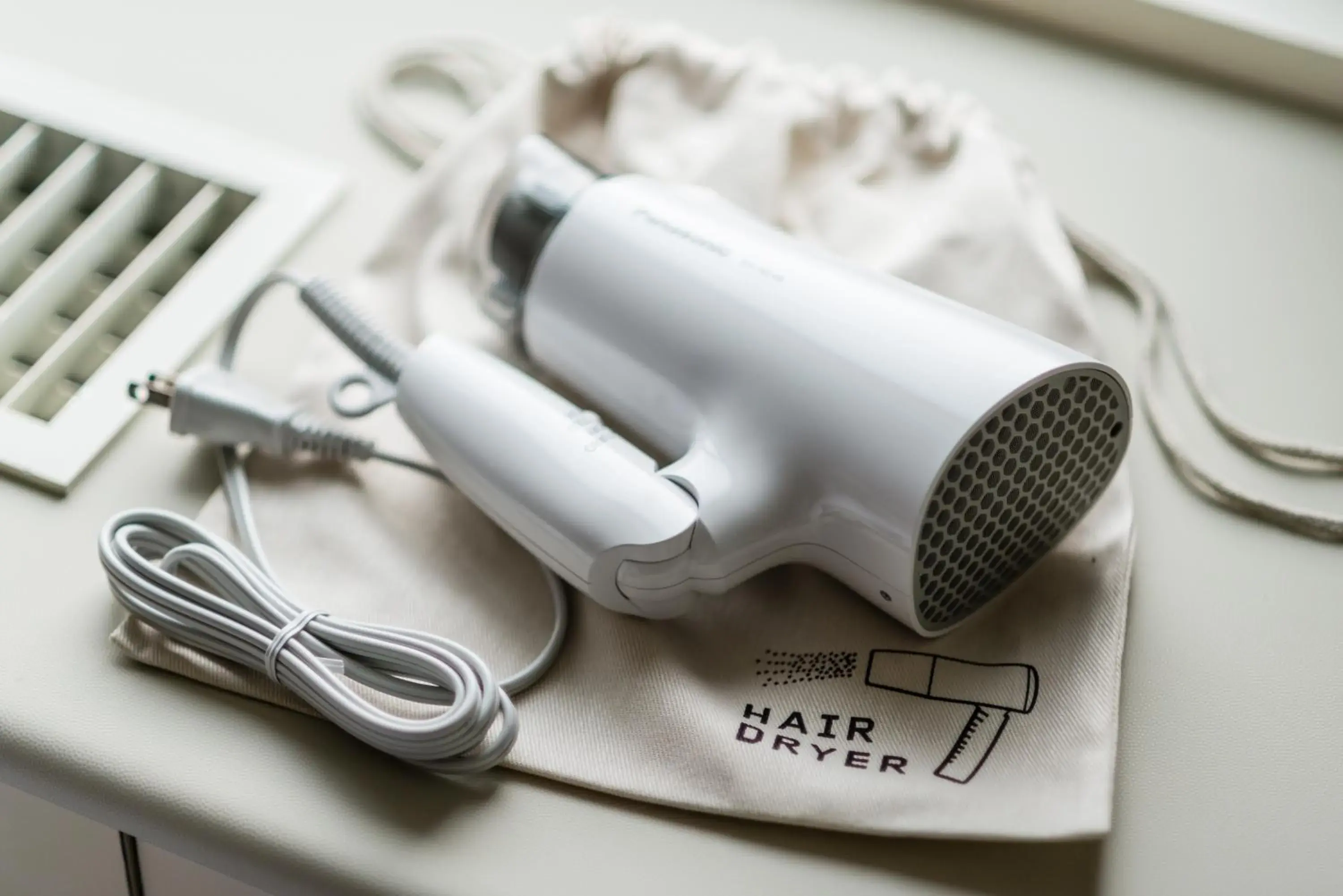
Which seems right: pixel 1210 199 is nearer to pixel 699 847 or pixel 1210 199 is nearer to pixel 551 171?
pixel 551 171

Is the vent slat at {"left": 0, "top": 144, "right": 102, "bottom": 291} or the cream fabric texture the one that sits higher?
the vent slat at {"left": 0, "top": 144, "right": 102, "bottom": 291}

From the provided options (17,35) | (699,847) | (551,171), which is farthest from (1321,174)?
(17,35)

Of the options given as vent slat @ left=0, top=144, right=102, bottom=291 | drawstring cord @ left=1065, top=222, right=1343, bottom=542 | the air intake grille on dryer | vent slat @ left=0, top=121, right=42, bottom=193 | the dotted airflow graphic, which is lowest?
drawstring cord @ left=1065, top=222, right=1343, bottom=542

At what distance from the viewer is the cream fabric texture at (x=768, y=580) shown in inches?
21.1

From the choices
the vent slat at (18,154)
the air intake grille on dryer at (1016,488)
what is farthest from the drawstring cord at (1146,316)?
the vent slat at (18,154)

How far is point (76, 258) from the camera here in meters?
0.72

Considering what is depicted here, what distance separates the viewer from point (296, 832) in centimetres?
52

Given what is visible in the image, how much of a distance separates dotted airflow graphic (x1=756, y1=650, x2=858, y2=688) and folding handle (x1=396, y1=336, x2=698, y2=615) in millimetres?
66

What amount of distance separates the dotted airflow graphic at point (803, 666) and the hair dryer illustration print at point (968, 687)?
12 millimetres

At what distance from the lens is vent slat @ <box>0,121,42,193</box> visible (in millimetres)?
770

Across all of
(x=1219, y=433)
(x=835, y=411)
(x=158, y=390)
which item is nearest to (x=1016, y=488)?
(x=835, y=411)

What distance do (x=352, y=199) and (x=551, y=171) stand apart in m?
0.18

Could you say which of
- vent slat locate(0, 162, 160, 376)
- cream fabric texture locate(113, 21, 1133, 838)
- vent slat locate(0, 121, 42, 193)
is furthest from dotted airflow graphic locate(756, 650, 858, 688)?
vent slat locate(0, 121, 42, 193)

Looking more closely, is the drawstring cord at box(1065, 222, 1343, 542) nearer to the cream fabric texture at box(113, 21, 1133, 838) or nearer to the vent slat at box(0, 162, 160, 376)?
the cream fabric texture at box(113, 21, 1133, 838)
